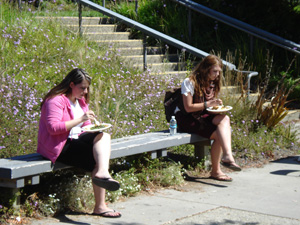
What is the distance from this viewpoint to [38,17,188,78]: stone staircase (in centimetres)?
1051

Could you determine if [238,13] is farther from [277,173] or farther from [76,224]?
[76,224]

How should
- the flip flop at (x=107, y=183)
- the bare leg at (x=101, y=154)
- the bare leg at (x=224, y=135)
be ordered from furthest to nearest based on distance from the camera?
the bare leg at (x=224, y=135) < the bare leg at (x=101, y=154) < the flip flop at (x=107, y=183)

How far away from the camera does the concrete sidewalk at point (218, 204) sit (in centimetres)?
511

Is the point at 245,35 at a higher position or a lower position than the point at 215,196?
higher

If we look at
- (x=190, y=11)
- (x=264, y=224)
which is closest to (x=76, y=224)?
(x=264, y=224)

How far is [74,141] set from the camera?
5320mm

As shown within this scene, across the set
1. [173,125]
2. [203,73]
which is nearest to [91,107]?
[173,125]

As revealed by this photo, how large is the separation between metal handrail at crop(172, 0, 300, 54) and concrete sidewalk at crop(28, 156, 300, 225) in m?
4.53

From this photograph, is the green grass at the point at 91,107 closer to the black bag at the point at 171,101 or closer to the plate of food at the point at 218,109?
the black bag at the point at 171,101

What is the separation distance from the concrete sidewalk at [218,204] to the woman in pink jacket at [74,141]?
31 centimetres

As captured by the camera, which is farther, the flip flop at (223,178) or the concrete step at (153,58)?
the concrete step at (153,58)

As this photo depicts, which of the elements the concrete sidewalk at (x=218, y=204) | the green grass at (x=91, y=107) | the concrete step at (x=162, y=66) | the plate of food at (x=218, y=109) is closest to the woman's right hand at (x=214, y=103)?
the plate of food at (x=218, y=109)

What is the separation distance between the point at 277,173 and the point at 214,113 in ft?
4.00

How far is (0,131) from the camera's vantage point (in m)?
6.45
